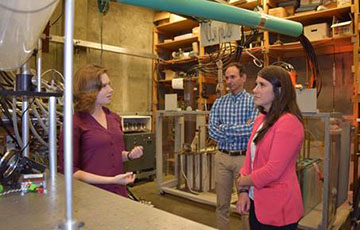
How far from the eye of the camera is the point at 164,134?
439cm

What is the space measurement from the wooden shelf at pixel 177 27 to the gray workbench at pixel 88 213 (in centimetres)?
444

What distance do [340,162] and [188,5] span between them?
2394 mm

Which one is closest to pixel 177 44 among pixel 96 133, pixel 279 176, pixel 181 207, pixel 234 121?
pixel 181 207

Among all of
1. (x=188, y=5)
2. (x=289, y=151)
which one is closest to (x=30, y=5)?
(x=188, y=5)

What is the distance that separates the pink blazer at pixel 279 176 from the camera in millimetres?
1423

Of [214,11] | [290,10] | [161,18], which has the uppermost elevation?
[161,18]

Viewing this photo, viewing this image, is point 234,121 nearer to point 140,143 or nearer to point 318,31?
point 318,31

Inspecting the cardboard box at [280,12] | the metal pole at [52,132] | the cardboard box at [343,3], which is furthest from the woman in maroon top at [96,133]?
the cardboard box at [343,3]

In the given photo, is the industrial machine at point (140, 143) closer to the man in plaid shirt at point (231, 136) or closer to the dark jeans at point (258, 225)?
Answer: the man in plaid shirt at point (231, 136)

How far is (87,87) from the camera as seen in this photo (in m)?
1.53

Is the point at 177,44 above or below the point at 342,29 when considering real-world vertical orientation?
above

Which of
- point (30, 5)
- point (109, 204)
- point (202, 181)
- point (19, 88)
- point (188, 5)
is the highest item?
point (188, 5)

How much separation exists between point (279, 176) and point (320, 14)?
2.90 m

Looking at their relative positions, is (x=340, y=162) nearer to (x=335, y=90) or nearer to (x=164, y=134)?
(x=335, y=90)
